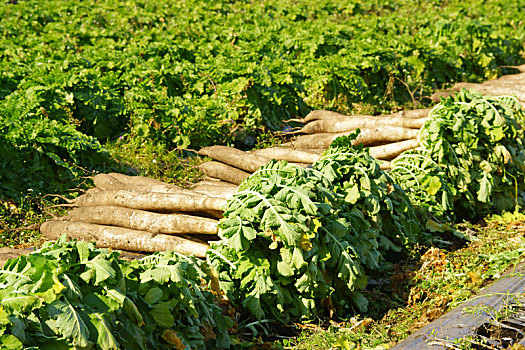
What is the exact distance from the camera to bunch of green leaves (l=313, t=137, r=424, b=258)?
196 inches

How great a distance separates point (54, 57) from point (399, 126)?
5.65 metres

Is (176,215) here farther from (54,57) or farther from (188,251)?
(54,57)

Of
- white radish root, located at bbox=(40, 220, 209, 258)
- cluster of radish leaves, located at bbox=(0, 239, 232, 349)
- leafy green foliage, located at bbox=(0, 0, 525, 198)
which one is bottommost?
white radish root, located at bbox=(40, 220, 209, 258)

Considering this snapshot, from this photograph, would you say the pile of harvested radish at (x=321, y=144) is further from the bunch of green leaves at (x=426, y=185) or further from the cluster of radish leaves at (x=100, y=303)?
the cluster of radish leaves at (x=100, y=303)

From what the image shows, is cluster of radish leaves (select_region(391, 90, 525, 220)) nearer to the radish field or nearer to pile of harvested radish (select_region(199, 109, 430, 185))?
the radish field

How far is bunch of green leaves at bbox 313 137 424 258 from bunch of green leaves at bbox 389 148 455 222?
0.49m

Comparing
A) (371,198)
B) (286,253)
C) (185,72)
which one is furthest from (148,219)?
(185,72)

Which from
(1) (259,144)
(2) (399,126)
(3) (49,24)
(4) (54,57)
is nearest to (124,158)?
(1) (259,144)

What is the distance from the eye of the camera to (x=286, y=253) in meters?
4.22

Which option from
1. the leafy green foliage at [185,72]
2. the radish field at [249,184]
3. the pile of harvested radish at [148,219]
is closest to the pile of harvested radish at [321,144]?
the radish field at [249,184]

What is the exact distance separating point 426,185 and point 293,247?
2503mm

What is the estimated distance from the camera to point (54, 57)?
932 centimetres

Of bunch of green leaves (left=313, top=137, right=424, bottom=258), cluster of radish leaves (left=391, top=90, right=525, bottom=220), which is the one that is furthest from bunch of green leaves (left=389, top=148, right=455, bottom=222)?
bunch of green leaves (left=313, top=137, right=424, bottom=258)

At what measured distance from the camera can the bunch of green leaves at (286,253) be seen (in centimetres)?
419
